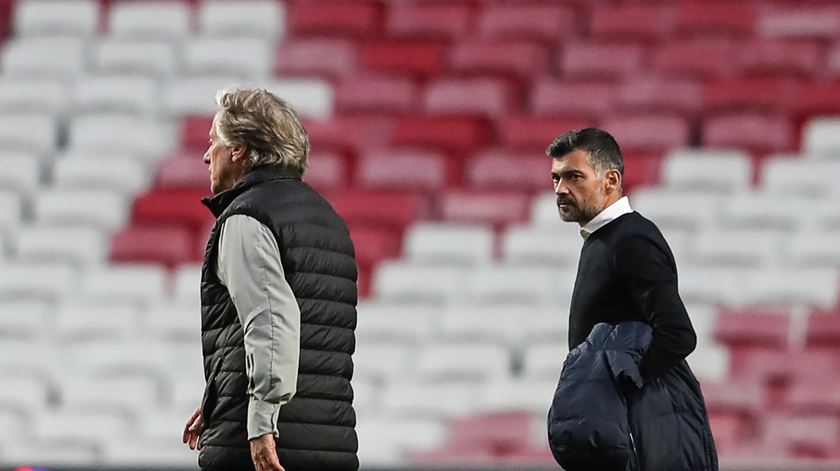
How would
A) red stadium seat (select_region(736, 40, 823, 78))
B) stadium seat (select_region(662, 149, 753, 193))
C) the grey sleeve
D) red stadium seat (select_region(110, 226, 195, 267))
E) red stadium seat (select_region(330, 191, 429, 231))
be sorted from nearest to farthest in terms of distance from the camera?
the grey sleeve → stadium seat (select_region(662, 149, 753, 193)) → red stadium seat (select_region(330, 191, 429, 231)) → red stadium seat (select_region(110, 226, 195, 267)) → red stadium seat (select_region(736, 40, 823, 78))

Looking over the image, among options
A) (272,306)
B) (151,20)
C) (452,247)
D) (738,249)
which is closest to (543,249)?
(452,247)

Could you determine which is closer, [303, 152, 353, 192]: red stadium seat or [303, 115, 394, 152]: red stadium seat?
[303, 152, 353, 192]: red stadium seat

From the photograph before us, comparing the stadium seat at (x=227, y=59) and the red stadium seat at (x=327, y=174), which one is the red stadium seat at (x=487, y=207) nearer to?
the red stadium seat at (x=327, y=174)

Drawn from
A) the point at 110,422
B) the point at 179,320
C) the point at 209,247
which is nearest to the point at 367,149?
the point at 179,320

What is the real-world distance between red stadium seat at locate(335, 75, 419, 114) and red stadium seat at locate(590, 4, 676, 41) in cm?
94

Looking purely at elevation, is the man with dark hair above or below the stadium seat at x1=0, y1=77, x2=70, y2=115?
below

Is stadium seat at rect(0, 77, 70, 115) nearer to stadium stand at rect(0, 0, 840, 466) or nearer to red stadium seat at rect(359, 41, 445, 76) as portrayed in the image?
stadium stand at rect(0, 0, 840, 466)

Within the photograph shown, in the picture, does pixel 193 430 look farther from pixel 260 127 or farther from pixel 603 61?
pixel 603 61

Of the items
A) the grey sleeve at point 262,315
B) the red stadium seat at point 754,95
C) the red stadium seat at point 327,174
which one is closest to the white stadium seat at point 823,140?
the red stadium seat at point 754,95

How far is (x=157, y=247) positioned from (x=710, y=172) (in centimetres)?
252

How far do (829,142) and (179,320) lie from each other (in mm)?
2951

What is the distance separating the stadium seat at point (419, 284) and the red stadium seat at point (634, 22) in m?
1.64

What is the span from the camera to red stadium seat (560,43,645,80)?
9367mm

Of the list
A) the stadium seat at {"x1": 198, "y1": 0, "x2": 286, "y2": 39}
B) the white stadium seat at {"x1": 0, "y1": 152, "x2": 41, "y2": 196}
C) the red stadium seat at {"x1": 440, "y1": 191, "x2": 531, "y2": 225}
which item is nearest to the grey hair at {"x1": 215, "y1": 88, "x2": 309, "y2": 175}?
the red stadium seat at {"x1": 440, "y1": 191, "x2": 531, "y2": 225}
